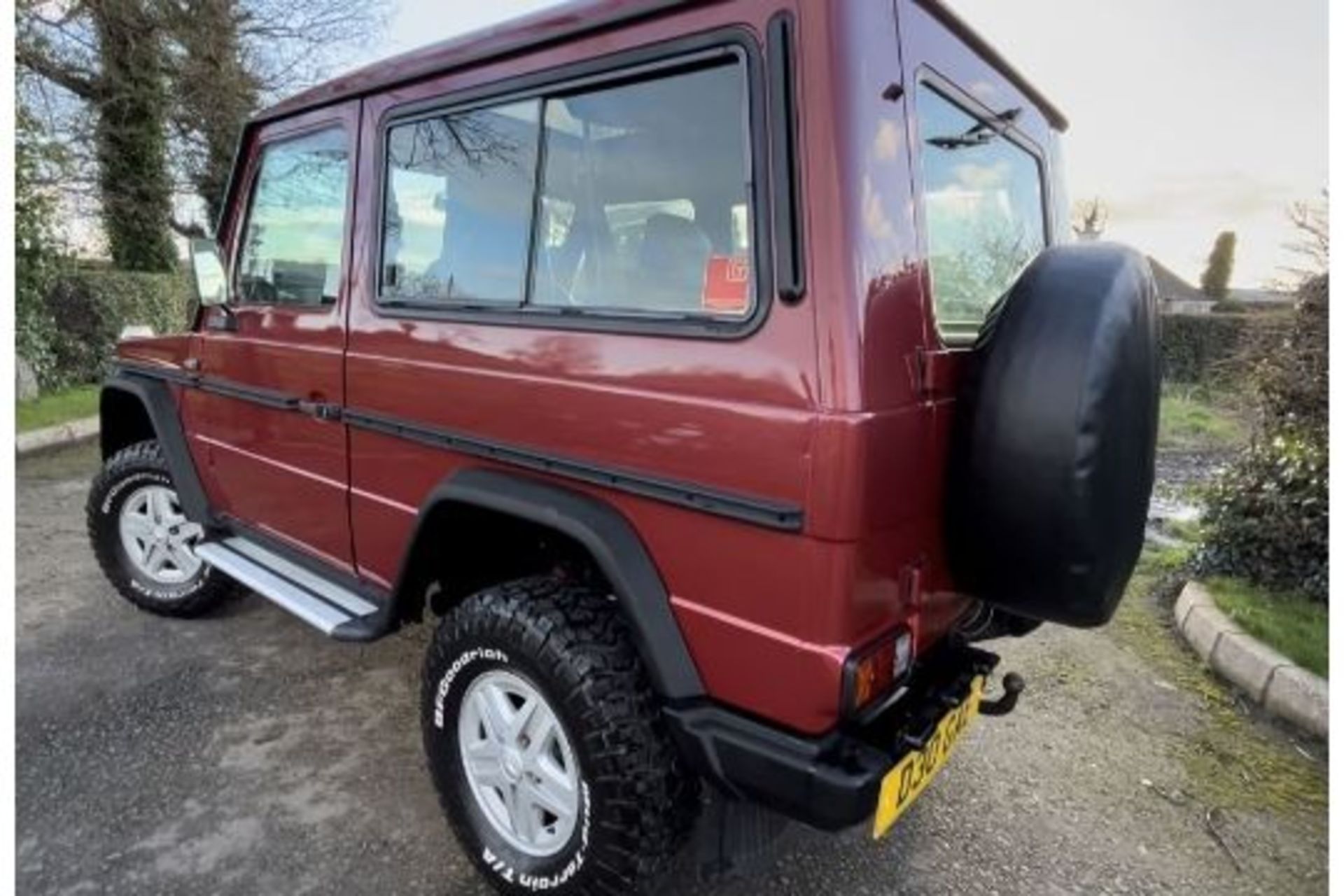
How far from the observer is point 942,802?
2.56 metres

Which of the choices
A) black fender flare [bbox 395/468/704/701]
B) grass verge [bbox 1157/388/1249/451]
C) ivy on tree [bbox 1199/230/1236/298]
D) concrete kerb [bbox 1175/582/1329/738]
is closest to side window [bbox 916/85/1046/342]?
black fender flare [bbox 395/468/704/701]

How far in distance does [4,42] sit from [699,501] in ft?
10.2

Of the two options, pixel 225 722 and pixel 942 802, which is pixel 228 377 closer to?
pixel 225 722

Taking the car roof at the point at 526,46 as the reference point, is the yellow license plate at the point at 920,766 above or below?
below

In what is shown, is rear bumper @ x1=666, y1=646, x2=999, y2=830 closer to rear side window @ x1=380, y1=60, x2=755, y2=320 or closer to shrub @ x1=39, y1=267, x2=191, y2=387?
rear side window @ x1=380, y1=60, x2=755, y2=320

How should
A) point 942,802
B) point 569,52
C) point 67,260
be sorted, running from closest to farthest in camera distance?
point 569,52, point 942,802, point 67,260

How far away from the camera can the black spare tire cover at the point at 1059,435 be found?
168cm

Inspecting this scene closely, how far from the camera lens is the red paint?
1.59 metres

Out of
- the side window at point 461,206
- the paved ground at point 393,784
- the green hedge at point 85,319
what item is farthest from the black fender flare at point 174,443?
the green hedge at point 85,319

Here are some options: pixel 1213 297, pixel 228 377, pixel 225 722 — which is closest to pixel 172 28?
pixel 228 377

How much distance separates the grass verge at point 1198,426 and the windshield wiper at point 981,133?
5863 millimetres

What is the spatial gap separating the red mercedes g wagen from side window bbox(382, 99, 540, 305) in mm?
10

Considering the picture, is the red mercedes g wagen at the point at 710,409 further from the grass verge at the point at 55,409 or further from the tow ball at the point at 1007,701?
the grass verge at the point at 55,409

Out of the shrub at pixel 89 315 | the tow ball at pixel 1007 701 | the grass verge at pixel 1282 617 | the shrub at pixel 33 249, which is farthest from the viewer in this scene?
the shrub at pixel 89 315
